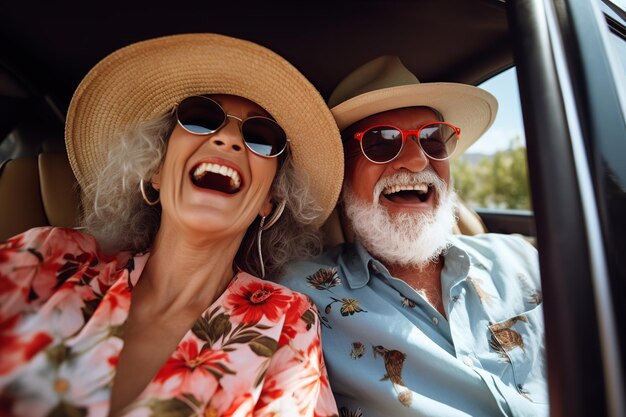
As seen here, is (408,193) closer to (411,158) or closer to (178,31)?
(411,158)

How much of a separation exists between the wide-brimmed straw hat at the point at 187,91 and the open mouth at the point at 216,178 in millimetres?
374

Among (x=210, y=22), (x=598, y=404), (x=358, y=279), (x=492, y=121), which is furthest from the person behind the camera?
(x=492, y=121)

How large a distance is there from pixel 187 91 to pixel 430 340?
1.49m

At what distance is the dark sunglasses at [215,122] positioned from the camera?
1.44 metres

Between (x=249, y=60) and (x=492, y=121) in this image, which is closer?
(x=249, y=60)

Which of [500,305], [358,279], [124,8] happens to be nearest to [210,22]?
[124,8]

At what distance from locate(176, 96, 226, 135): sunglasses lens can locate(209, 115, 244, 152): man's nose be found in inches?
1.1

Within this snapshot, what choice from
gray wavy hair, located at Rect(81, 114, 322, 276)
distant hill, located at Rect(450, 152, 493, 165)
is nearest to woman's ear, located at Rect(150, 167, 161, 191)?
gray wavy hair, located at Rect(81, 114, 322, 276)

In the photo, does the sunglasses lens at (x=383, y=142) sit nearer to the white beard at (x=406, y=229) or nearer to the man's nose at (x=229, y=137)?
the white beard at (x=406, y=229)

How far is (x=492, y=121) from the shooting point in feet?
7.18

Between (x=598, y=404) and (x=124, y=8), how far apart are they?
227 centimetres

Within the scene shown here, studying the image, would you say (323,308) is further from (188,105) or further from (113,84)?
(113,84)

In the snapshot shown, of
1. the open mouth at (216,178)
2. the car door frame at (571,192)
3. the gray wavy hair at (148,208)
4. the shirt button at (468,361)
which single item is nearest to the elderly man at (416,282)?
the shirt button at (468,361)

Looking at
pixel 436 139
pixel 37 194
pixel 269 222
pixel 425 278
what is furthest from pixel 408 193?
pixel 37 194
